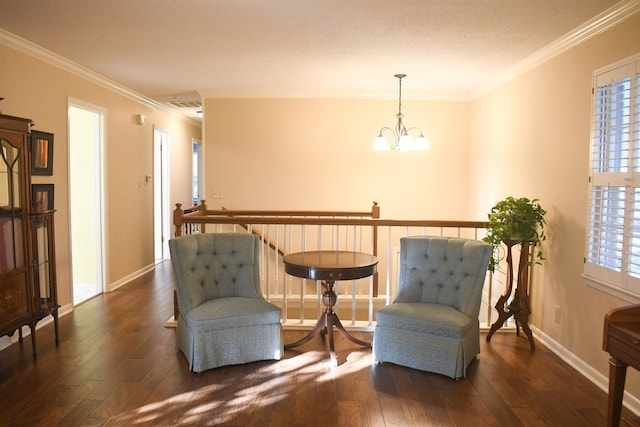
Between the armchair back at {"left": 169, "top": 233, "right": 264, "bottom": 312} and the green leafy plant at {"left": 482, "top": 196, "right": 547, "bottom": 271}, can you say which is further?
the green leafy plant at {"left": 482, "top": 196, "right": 547, "bottom": 271}

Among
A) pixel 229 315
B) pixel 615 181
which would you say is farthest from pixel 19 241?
pixel 615 181

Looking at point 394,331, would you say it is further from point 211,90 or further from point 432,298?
point 211,90

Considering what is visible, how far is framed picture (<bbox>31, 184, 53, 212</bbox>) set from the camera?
4.02 metres

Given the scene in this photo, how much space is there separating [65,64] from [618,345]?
4.88 m

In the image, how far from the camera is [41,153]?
166 inches

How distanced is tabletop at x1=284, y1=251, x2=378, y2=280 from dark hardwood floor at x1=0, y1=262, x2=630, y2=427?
0.65 metres

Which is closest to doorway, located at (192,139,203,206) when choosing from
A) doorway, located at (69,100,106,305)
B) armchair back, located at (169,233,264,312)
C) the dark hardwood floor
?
doorway, located at (69,100,106,305)

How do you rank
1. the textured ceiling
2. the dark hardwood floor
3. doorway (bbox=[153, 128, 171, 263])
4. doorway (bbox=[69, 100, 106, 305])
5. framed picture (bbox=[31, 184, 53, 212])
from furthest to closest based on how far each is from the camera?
doorway (bbox=[153, 128, 171, 263]) < doorway (bbox=[69, 100, 106, 305]) < framed picture (bbox=[31, 184, 53, 212]) < the textured ceiling < the dark hardwood floor

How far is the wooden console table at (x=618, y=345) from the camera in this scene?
7.04ft

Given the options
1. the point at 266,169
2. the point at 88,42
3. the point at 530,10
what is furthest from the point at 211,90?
the point at 530,10

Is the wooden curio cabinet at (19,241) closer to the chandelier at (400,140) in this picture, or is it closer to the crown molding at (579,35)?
the chandelier at (400,140)

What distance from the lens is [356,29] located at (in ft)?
11.7

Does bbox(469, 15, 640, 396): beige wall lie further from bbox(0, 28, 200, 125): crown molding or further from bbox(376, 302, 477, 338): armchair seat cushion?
bbox(0, 28, 200, 125): crown molding

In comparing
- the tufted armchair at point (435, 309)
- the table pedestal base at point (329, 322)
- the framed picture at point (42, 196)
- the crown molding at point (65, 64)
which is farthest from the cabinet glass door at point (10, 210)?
the tufted armchair at point (435, 309)
